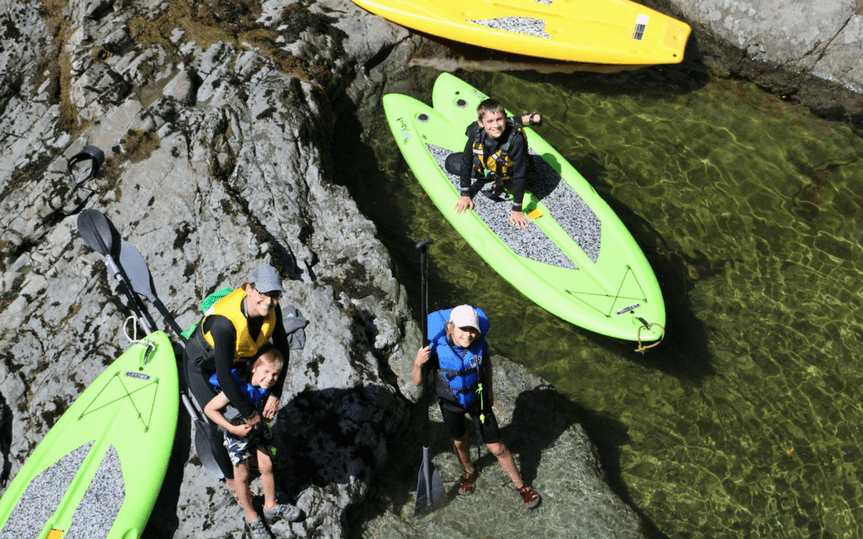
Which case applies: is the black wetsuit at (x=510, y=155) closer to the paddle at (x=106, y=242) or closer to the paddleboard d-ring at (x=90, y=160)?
the paddle at (x=106, y=242)

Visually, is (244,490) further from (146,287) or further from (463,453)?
(146,287)

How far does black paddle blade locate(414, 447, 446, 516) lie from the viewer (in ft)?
14.1

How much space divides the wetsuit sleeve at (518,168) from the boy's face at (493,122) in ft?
0.69

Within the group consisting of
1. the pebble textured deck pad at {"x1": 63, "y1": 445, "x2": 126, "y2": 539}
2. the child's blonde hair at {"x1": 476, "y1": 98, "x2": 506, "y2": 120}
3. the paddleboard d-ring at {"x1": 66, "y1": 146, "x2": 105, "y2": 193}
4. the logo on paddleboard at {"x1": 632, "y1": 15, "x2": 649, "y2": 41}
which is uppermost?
the child's blonde hair at {"x1": 476, "y1": 98, "x2": 506, "y2": 120}

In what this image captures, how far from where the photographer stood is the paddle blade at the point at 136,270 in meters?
5.14

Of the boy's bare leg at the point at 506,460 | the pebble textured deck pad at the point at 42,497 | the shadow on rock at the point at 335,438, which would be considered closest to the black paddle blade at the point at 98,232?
the pebble textured deck pad at the point at 42,497

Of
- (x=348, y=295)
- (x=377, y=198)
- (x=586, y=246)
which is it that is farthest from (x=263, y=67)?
(x=586, y=246)

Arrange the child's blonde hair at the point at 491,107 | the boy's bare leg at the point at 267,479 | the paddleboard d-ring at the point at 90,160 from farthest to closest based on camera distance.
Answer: the paddleboard d-ring at the point at 90,160, the child's blonde hair at the point at 491,107, the boy's bare leg at the point at 267,479

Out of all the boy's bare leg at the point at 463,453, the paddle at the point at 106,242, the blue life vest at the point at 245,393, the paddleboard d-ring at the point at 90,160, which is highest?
the blue life vest at the point at 245,393

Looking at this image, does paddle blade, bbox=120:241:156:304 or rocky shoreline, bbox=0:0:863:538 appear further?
paddle blade, bbox=120:241:156:304

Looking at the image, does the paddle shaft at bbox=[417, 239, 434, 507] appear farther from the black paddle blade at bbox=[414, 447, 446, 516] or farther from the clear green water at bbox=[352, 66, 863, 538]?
the clear green water at bbox=[352, 66, 863, 538]

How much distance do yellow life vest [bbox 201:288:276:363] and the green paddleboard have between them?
1311mm

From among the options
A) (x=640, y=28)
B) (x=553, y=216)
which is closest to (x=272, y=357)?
(x=553, y=216)

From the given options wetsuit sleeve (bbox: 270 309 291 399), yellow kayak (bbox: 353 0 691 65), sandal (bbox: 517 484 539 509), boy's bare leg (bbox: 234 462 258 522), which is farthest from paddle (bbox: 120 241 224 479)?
yellow kayak (bbox: 353 0 691 65)
